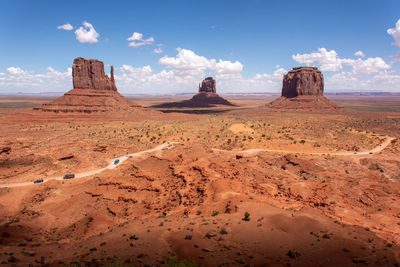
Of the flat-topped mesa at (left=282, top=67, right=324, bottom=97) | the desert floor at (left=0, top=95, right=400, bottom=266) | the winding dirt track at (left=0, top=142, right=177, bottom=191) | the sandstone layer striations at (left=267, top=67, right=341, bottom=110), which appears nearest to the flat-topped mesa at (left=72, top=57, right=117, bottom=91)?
the desert floor at (left=0, top=95, right=400, bottom=266)

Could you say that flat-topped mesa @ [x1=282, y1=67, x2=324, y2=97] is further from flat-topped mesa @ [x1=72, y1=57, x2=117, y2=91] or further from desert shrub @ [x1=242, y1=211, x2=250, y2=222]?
desert shrub @ [x1=242, y1=211, x2=250, y2=222]

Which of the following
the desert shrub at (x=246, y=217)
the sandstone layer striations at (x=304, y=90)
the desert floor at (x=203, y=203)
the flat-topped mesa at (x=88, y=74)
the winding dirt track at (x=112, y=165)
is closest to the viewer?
the desert floor at (x=203, y=203)

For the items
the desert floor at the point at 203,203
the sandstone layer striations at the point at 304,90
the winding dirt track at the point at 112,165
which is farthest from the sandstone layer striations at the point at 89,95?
the sandstone layer striations at the point at 304,90

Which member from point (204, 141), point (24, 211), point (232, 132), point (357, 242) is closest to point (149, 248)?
point (357, 242)

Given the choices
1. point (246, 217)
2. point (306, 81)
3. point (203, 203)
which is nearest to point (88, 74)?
point (203, 203)

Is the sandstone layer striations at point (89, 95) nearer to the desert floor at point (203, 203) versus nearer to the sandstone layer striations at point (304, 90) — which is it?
the desert floor at point (203, 203)

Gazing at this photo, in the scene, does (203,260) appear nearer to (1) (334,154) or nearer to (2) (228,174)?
(2) (228,174)

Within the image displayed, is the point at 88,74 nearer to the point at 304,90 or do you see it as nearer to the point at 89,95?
the point at 89,95
